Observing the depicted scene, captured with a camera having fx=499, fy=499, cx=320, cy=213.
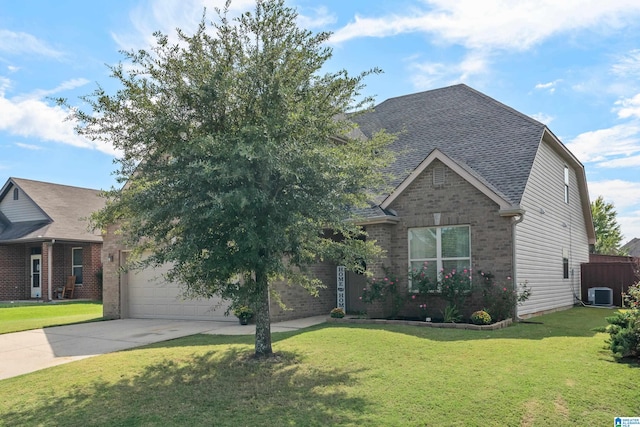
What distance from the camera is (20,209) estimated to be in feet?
91.9

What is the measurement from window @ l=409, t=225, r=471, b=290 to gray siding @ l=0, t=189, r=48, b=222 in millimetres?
21533

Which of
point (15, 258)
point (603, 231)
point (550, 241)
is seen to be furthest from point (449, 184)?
point (603, 231)

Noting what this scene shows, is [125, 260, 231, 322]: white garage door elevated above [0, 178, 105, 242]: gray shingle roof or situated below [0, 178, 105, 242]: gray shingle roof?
below

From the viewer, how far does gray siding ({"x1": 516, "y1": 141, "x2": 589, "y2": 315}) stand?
46.3ft

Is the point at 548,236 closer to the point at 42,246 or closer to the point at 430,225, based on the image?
the point at 430,225

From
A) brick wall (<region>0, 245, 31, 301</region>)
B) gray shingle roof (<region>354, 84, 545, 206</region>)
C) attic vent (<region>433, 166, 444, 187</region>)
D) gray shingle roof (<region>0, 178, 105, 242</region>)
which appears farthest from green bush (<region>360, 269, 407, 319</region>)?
brick wall (<region>0, 245, 31, 301</region>)

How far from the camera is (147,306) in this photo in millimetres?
17109

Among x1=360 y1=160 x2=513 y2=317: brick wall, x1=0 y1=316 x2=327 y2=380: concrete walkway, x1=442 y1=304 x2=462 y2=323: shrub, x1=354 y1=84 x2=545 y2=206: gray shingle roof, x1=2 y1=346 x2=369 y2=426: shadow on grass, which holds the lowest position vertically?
x1=0 y1=316 x2=327 y2=380: concrete walkway

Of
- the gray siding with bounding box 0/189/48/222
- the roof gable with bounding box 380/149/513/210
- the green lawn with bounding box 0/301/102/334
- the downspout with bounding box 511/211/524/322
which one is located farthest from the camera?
the gray siding with bounding box 0/189/48/222

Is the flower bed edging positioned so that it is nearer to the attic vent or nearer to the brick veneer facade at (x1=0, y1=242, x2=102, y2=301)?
the attic vent

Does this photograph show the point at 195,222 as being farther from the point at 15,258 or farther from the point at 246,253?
the point at 15,258

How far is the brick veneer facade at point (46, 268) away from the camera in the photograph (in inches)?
1022

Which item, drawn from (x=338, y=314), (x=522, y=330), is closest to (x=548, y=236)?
(x=522, y=330)

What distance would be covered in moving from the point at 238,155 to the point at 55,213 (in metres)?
23.5
